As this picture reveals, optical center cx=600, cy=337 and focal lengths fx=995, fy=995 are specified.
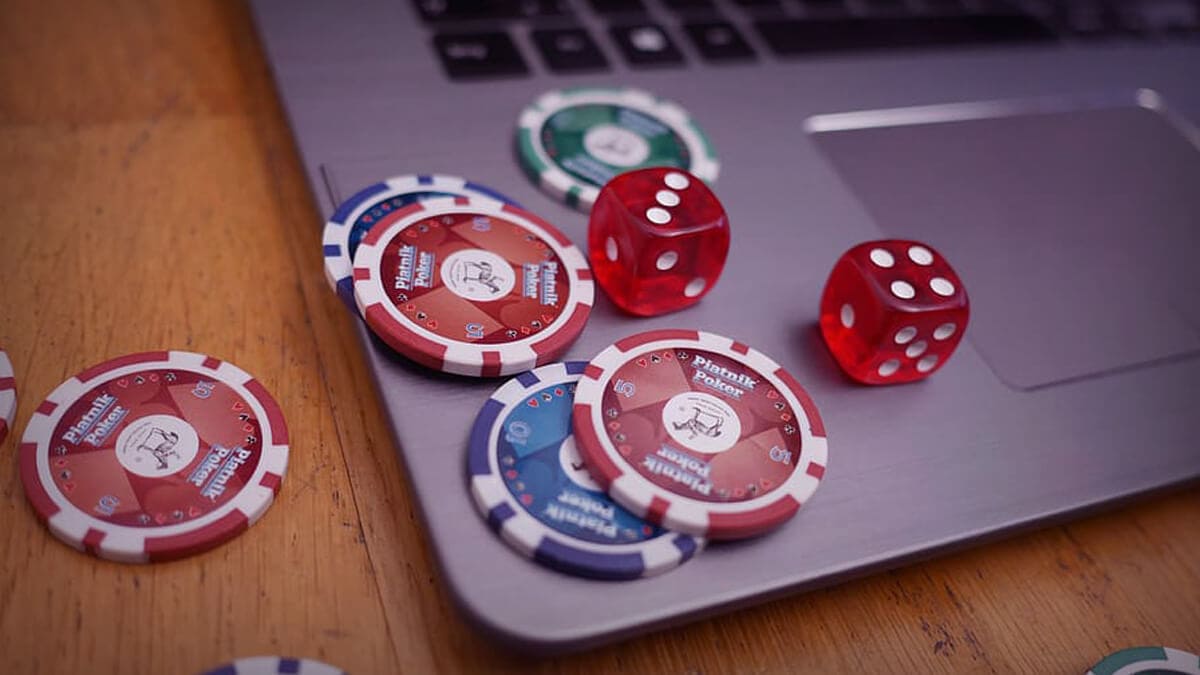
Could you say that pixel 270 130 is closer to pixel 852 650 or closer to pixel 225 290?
pixel 225 290

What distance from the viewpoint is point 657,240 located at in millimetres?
683

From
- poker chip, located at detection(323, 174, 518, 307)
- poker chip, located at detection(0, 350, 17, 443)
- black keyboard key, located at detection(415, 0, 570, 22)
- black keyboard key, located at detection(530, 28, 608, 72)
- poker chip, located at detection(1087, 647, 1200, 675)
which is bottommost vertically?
poker chip, located at detection(1087, 647, 1200, 675)

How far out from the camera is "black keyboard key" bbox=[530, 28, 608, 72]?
932mm

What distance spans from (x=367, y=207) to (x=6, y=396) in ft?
0.88

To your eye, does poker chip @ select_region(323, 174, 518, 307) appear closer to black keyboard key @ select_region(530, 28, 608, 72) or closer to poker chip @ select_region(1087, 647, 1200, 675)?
black keyboard key @ select_region(530, 28, 608, 72)

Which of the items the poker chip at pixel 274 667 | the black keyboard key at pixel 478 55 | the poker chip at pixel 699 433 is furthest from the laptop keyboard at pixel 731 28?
the poker chip at pixel 274 667

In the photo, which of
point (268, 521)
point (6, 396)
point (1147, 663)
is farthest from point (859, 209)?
point (6, 396)

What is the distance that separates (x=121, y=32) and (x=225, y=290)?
1.26 ft

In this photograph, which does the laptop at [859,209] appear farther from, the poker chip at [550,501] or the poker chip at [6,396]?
the poker chip at [6,396]

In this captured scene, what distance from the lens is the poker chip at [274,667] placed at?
54cm

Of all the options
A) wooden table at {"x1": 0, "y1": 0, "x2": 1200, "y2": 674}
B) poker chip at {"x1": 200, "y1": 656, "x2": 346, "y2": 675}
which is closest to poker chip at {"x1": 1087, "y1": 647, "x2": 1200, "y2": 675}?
wooden table at {"x1": 0, "y1": 0, "x2": 1200, "y2": 674}

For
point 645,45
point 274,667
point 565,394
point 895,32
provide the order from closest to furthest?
1. point 274,667
2. point 565,394
3. point 645,45
4. point 895,32

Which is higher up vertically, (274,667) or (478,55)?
(478,55)

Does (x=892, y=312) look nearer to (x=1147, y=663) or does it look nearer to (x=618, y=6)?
(x=1147, y=663)
